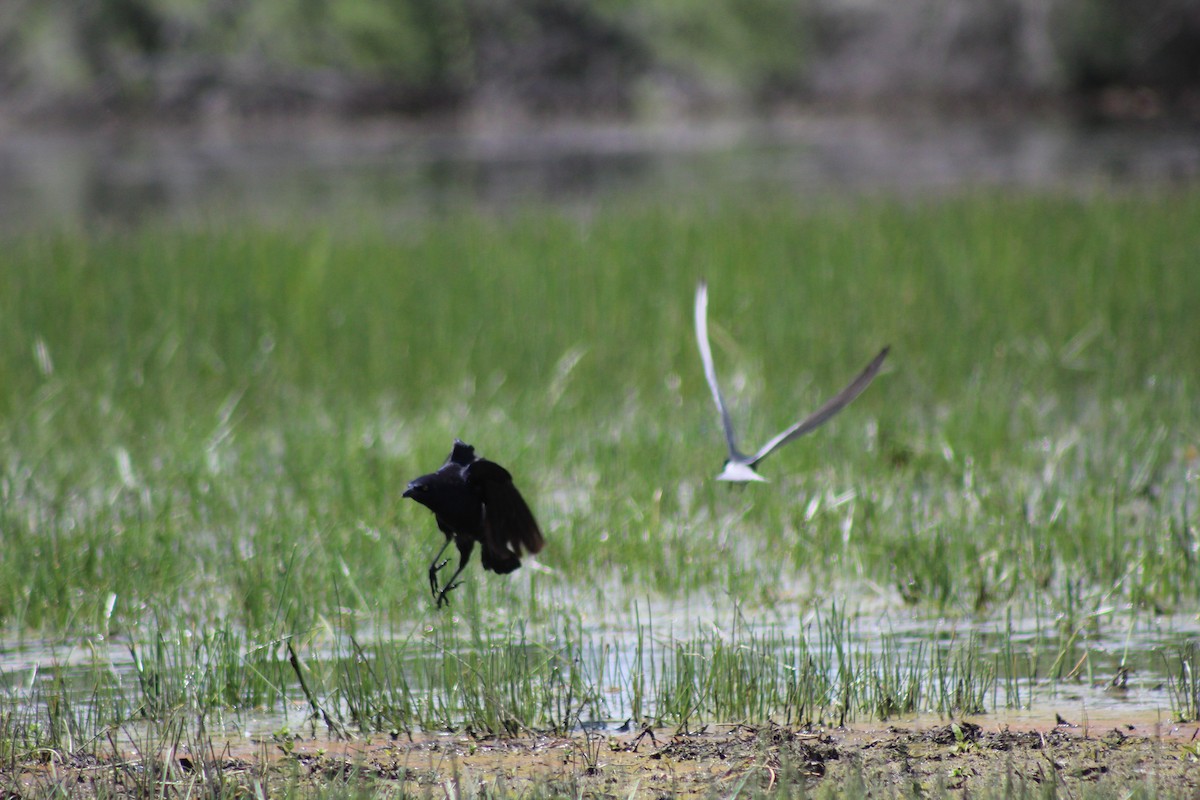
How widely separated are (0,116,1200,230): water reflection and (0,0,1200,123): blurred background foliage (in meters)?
0.87

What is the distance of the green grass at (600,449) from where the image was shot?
3246 mm

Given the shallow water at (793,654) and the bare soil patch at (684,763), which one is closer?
the bare soil patch at (684,763)

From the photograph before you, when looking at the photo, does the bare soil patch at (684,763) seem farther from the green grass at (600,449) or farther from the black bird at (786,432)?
the black bird at (786,432)

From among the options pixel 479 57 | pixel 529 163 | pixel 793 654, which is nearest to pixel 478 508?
pixel 793 654

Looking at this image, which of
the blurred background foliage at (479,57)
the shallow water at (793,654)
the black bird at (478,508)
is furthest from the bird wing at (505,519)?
the blurred background foliage at (479,57)

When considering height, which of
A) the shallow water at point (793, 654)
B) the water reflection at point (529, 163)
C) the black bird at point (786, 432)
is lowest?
the shallow water at point (793, 654)

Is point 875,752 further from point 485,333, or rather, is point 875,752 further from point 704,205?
point 704,205

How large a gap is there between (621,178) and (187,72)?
15253 mm

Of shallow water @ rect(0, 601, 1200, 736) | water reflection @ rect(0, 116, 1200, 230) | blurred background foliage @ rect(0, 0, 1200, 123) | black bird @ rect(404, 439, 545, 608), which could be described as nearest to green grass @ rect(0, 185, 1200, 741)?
shallow water @ rect(0, 601, 1200, 736)

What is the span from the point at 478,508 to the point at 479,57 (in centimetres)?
3196

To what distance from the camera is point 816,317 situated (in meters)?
7.37

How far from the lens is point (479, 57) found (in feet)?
109

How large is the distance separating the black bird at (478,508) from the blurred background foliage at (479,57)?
87.4 ft

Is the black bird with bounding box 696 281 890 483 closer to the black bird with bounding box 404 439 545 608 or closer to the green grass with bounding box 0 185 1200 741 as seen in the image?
the black bird with bounding box 404 439 545 608
